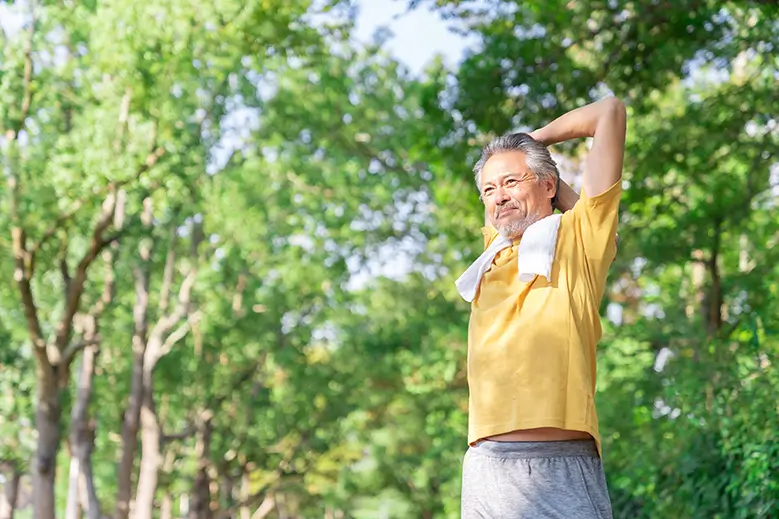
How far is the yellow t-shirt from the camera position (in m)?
2.73

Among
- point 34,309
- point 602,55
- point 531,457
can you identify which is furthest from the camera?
point 34,309

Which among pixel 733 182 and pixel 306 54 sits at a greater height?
pixel 306 54

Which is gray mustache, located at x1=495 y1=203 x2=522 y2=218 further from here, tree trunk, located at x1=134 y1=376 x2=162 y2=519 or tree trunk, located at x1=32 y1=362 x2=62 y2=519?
tree trunk, located at x1=134 y1=376 x2=162 y2=519

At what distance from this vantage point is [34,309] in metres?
14.0

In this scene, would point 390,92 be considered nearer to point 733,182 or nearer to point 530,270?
point 733,182

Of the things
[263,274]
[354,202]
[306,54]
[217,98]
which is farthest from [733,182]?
[263,274]

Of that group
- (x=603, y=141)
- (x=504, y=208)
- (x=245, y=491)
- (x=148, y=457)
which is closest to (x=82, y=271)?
(x=148, y=457)

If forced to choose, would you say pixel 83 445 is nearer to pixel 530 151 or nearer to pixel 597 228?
pixel 530 151

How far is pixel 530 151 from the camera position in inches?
118

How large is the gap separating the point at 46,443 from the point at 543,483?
12.6 meters

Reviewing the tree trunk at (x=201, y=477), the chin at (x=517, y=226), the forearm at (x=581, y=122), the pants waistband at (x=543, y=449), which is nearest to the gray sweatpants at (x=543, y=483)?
the pants waistband at (x=543, y=449)

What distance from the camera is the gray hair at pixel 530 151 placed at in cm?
299

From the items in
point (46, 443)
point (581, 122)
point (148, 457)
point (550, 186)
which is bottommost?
point (550, 186)

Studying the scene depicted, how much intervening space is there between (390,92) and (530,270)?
17606mm
